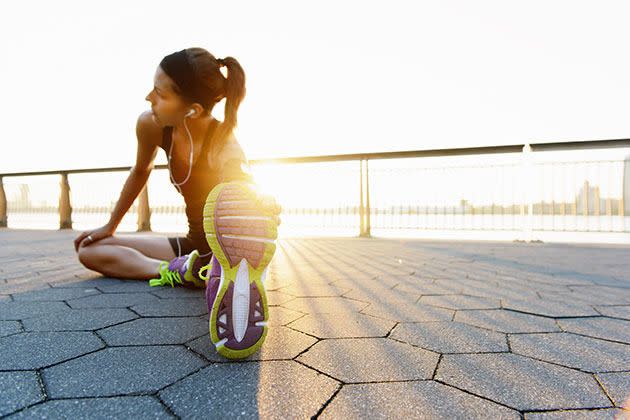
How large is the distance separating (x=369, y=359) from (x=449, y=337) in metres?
0.37

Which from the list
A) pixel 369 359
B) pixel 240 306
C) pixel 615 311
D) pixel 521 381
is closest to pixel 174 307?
pixel 240 306

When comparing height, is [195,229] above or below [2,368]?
above

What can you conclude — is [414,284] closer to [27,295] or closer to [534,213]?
[27,295]

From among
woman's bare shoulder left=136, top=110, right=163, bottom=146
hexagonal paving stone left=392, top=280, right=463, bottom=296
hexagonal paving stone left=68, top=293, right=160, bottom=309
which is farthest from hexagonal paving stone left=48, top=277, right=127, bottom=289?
hexagonal paving stone left=392, top=280, right=463, bottom=296

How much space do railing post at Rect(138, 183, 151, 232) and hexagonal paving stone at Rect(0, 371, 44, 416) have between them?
20.5 ft

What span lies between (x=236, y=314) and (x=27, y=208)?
10.7 m

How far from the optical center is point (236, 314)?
100 centimetres

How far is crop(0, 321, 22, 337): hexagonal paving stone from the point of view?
1.24 metres

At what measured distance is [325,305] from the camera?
5.47 feet

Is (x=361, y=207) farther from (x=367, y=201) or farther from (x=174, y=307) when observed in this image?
(x=174, y=307)

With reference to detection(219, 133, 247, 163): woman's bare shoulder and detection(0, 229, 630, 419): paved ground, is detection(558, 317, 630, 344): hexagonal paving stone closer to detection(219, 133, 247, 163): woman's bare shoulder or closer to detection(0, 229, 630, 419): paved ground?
detection(0, 229, 630, 419): paved ground

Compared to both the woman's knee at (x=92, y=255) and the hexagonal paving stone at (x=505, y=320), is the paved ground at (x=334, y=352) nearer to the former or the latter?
the hexagonal paving stone at (x=505, y=320)

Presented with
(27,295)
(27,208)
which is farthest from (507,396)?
(27,208)

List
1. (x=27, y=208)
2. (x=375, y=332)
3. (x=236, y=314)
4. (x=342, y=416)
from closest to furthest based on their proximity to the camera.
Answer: (x=342, y=416)
(x=236, y=314)
(x=375, y=332)
(x=27, y=208)
